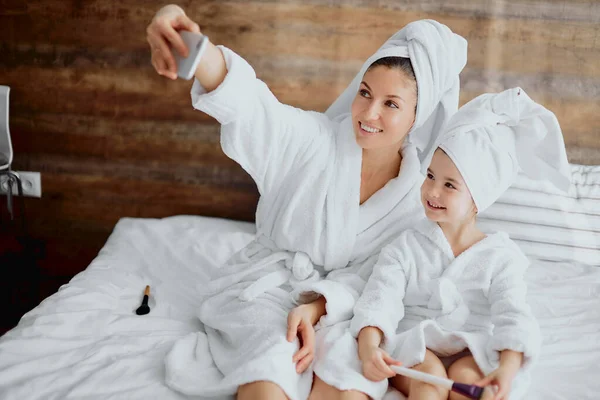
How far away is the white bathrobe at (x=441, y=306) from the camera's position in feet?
3.79

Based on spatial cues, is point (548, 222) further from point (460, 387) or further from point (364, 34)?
point (460, 387)

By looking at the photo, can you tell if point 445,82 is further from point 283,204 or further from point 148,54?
point 148,54

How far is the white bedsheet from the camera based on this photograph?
3.91ft

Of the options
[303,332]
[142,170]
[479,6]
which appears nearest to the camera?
[303,332]

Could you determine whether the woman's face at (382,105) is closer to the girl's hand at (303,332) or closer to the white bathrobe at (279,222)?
the white bathrobe at (279,222)

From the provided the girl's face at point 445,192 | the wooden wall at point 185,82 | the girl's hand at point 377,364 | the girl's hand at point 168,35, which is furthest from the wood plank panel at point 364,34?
the girl's hand at point 377,364

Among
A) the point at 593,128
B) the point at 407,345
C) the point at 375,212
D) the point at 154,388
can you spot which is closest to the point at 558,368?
the point at 407,345

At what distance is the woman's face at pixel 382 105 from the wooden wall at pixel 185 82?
756 mm

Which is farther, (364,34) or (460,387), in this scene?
(364,34)

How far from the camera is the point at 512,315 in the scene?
1192 mm

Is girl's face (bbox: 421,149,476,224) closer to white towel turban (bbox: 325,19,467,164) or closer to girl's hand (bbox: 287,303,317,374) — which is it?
white towel turban (bbox: 325,19,467,164)

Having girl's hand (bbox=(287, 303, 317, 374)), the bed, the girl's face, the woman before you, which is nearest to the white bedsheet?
the bed

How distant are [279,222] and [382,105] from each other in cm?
37

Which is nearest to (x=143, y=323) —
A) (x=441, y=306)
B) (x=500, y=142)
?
(x=441, y=306)
